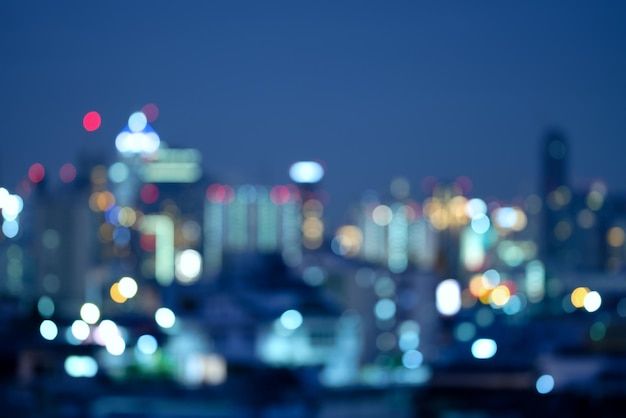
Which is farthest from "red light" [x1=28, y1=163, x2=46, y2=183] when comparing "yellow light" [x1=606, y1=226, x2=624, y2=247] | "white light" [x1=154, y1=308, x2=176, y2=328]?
"yellow light" [x1=606, y1=226, x2=624, y2=247]

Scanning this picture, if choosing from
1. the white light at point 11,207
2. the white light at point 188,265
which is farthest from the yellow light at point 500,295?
the white light at point 11,207

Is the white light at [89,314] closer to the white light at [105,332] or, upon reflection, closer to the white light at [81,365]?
the white light at [105,332]

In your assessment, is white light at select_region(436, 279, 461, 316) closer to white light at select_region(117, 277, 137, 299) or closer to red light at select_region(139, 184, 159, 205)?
white light at select_region(117, 277, 137, 299)

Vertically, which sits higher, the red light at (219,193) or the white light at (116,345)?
the red light at (219,193)

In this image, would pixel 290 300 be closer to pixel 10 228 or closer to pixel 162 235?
pixel 10 228

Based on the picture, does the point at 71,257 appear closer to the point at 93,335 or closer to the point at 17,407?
the point at 93,335

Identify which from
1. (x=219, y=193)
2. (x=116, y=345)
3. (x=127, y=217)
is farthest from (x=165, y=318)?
(x=219, y=193)
